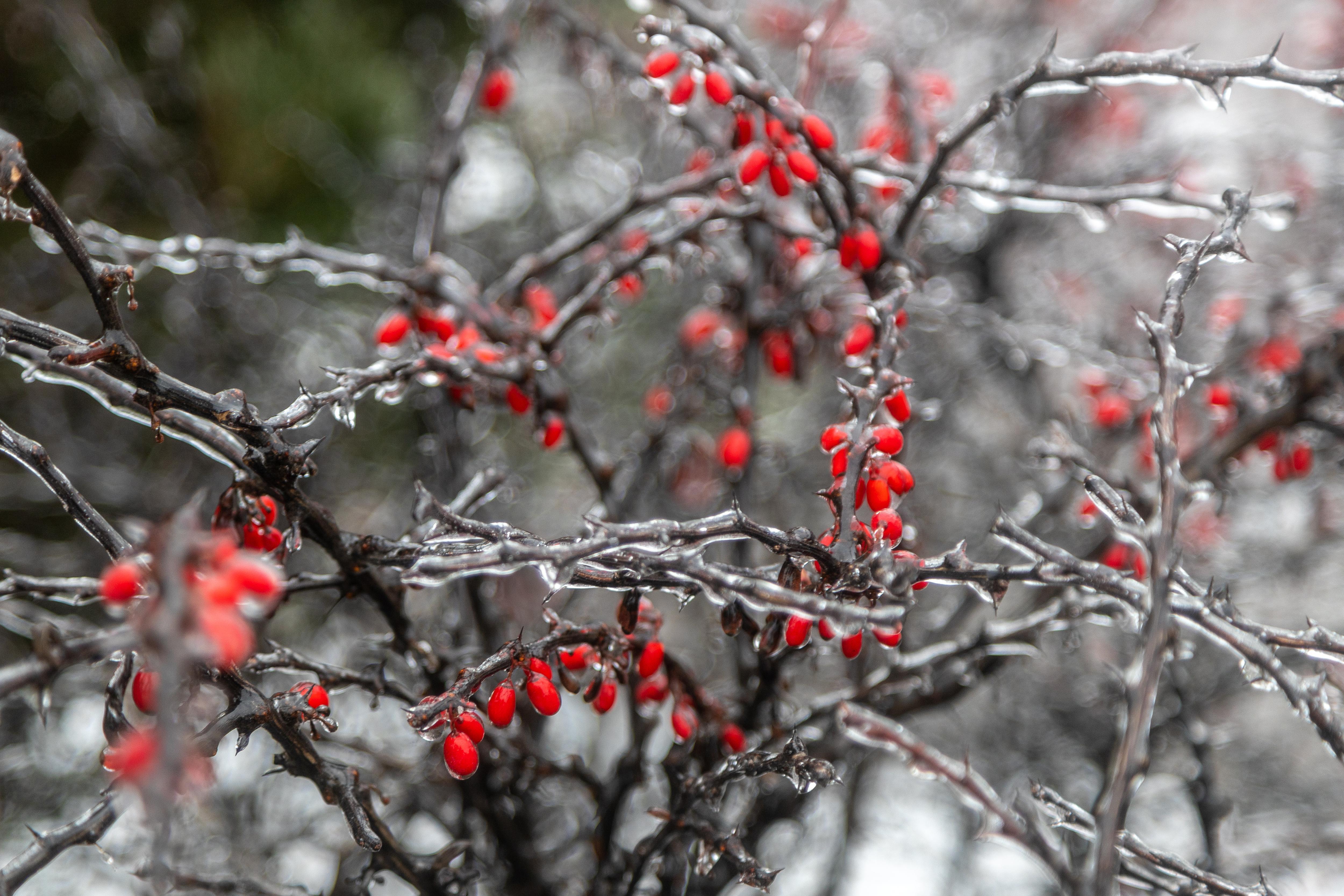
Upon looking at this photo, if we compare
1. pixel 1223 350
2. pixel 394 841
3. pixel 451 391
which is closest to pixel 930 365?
pixel 1223 350

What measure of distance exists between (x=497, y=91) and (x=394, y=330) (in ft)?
3.02

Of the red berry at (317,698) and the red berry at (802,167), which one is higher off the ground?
the red berry at (802,167)

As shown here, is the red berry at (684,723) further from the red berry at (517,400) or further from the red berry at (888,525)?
the red berry at (517,400)

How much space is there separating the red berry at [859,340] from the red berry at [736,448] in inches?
12.7

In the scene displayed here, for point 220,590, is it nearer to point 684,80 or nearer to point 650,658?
point 650,658

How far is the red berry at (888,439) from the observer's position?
1211 mm

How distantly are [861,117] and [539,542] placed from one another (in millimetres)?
3708

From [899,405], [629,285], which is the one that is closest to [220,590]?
[899,405]

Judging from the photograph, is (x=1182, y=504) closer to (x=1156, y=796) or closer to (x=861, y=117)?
(x=1156, y=796)

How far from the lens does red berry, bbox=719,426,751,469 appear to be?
1884 mm

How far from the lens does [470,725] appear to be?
1.14 m

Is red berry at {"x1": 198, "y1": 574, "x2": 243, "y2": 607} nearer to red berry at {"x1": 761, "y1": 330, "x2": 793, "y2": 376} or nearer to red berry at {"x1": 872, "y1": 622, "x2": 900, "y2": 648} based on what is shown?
red berry at {"x1": 872, "y1": 622, "x2": 900, "y2": 648}

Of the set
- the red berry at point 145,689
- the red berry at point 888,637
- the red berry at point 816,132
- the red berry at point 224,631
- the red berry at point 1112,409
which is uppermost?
the red berry at point 1112,409

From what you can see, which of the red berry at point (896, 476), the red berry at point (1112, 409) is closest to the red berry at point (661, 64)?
the red berry at point (896, 476)
